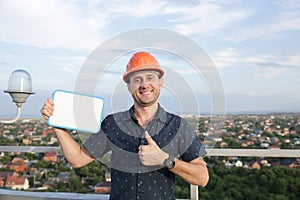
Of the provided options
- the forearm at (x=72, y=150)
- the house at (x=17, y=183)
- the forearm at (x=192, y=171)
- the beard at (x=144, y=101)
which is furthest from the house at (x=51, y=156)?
the forearm at (x=192, y=171)

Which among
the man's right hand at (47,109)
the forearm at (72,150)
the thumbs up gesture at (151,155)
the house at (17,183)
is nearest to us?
the thumbs up gesture at (151,155)

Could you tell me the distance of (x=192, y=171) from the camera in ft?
3.87

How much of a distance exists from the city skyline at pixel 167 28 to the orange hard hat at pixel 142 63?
1.6 inches

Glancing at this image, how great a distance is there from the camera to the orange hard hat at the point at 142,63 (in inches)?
47.9

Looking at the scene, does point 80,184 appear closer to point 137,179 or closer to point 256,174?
point 137,179

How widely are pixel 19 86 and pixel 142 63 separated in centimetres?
145

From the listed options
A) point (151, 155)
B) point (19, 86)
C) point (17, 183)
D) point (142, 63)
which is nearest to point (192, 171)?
point (151, 155)

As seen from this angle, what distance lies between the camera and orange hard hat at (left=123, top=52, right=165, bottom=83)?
122cm

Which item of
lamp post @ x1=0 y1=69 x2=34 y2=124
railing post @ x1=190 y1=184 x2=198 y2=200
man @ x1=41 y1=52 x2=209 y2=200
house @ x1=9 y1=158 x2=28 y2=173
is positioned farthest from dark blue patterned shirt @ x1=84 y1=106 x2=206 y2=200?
house @ x1=9 y1=158 x2=28 y2=173

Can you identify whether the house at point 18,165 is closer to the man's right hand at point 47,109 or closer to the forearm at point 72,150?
the forearm at point 72,150

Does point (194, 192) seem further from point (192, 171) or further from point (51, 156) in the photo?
point (51, 156)

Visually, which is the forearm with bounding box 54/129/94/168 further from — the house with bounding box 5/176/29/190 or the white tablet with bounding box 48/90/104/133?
the house with bounding box 5/176/29/190

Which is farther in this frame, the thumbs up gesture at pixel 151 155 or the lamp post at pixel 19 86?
the lamp post at pixel 19 86

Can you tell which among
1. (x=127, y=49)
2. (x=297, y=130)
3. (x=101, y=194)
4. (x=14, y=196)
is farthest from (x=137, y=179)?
(x=297, y=130)
